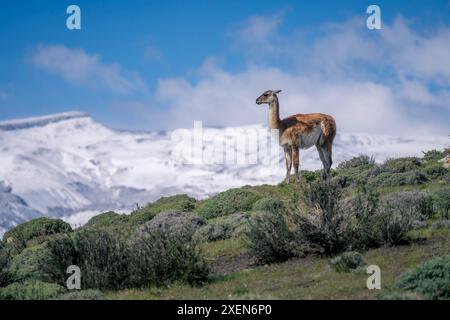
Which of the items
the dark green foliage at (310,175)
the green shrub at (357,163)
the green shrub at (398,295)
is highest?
the green shrub at (357,163)

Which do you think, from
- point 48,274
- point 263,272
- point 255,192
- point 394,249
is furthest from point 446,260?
point 255,192

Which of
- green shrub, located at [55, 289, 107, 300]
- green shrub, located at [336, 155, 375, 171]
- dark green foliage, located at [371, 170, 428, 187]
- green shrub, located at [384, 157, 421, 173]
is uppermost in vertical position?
green shrub, located at [336, 155, 375, 171]

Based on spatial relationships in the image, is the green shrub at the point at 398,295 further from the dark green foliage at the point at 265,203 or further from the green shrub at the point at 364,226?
the dark green foliage at the point at 265,203

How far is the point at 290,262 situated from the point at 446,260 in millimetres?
4053

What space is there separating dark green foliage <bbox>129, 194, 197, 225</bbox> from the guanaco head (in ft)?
14.4

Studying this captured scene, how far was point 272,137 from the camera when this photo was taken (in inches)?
1039

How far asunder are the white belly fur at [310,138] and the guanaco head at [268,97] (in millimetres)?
1794

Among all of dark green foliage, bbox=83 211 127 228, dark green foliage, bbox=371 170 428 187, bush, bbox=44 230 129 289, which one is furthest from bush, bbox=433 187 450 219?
dark green foliage, bbox=83 211 127 228

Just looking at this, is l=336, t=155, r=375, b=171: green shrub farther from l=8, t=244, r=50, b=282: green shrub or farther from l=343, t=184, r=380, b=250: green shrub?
l=8, t=244, r=50, b=282: green shrub

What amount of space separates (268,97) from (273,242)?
438 inches

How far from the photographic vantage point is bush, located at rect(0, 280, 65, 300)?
14135mm

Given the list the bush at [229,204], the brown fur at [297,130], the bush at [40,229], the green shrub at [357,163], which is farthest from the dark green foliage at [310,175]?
the bush at [40,229]

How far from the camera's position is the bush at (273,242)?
16.6m
